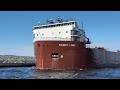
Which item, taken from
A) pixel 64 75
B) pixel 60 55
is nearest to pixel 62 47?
pixel 60 55

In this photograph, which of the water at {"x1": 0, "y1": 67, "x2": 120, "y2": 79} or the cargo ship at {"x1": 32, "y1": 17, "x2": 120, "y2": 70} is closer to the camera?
the water at {"x1": 0, "y1": 67, "x2": 120, "y2": 79}

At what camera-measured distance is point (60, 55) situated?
66.5ft

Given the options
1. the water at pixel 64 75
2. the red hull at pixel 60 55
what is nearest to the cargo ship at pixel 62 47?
the red hull at pixel 60 55

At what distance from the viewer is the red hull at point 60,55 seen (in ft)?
66.7

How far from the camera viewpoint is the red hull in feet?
66.7

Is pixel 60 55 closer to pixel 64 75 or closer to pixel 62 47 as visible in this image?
pixel 62 47

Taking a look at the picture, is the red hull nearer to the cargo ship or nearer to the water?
the cargo ship

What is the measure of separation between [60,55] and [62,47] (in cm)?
61

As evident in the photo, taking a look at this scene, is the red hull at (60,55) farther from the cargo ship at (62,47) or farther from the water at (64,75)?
the water at (64,75)

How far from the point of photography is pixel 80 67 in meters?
20.9

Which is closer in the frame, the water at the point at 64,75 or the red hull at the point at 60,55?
the water at the point at 64,75

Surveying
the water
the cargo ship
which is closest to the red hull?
the cargo ship
